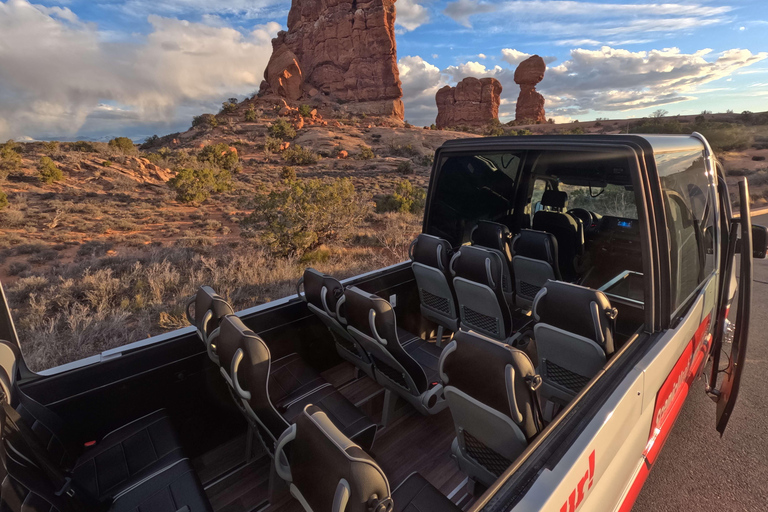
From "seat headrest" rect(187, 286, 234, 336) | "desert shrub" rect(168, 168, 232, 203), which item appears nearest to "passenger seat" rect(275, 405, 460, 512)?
"seat headrest" rect(187, 286, 234, 336)

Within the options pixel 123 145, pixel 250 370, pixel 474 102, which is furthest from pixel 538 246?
pixel 474 102

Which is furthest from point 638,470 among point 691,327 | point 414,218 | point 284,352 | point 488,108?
point 488,108

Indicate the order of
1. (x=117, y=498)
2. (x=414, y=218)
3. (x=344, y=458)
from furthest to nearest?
1. (x=414, y=218)
2. (x=117, y=498)
3. (x=344, y=458)

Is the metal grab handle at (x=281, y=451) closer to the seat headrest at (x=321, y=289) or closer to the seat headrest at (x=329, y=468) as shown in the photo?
the seat headrest at (x=329, y=468)

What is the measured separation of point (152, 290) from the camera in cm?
594

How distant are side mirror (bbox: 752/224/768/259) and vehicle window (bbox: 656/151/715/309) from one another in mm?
228

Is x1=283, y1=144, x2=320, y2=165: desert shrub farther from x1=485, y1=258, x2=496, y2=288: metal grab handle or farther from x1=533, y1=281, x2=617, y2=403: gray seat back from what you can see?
x1=533, y1=281, x2=617, y2=403: gray seat back

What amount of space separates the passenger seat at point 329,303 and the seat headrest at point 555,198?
10.1ft

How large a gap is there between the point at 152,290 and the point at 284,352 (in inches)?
170

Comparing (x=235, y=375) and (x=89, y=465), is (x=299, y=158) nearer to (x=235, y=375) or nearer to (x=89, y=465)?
(x=89, y=465)

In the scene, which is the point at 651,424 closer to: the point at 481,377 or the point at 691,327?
the point at 691,327

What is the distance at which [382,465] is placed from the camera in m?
2.34

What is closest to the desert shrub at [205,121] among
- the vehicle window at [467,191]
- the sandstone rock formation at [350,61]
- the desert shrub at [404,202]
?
the sandstone rock formation at [350,61]

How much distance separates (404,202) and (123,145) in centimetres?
2216
